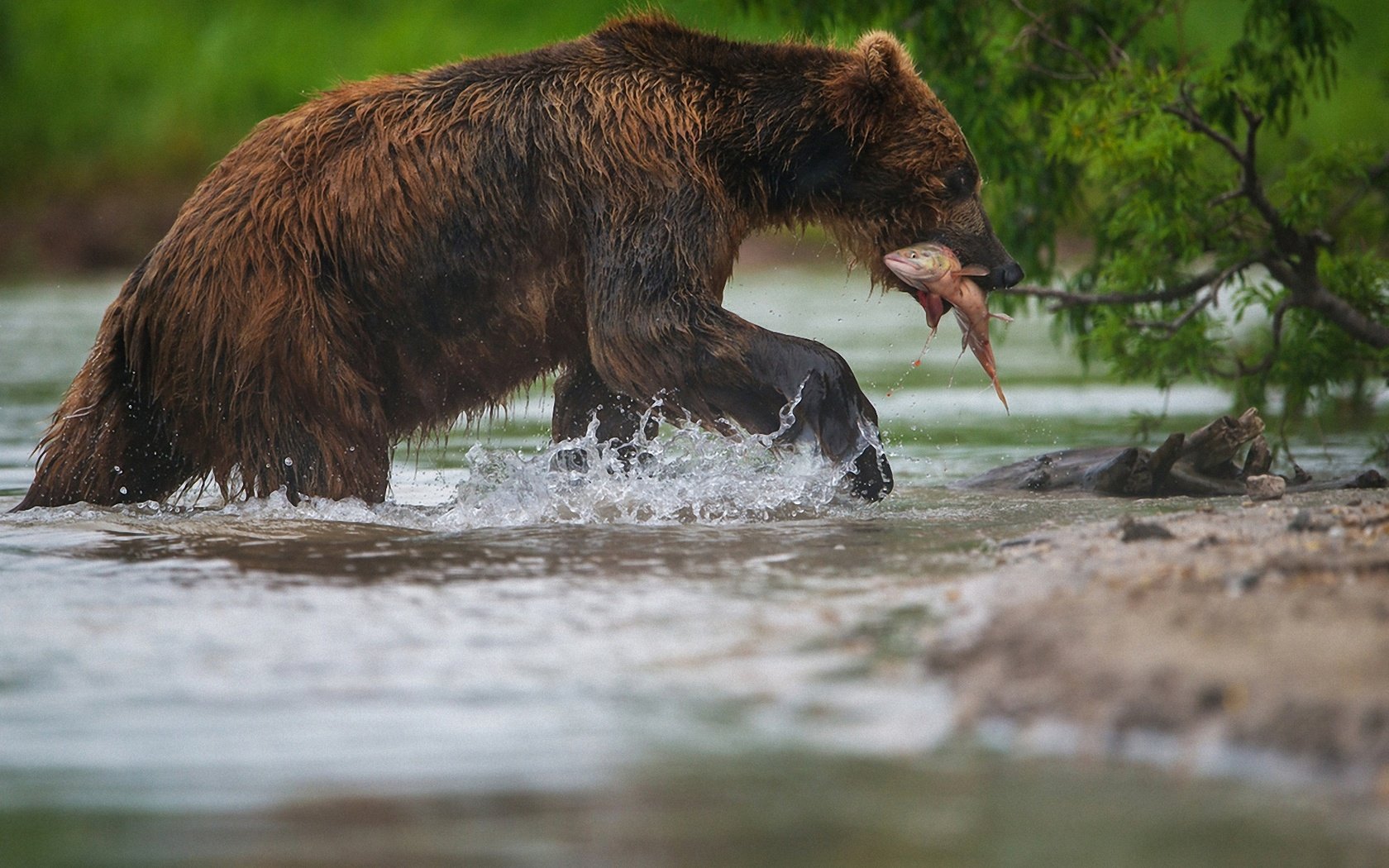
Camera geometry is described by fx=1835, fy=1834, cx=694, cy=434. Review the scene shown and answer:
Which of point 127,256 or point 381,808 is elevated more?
point 127,256

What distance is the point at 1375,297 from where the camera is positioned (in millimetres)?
7445

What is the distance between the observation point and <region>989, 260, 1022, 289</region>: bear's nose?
6219 mm

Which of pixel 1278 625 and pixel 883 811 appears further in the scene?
pixel 1278 625

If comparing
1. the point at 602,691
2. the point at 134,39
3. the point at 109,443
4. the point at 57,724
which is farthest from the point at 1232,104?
the point at 134,39

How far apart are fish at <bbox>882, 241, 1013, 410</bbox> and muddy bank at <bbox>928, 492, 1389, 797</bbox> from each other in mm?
2130

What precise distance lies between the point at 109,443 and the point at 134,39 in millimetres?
17558

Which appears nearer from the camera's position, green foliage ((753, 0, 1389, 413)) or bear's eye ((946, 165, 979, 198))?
bear's eye ((946, 165, 979, 198))

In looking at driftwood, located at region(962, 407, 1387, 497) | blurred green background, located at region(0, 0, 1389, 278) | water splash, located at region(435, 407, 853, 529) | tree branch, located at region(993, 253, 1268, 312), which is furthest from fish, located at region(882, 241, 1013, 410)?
blurred green background, located at region(0, 0, 1389, 278)

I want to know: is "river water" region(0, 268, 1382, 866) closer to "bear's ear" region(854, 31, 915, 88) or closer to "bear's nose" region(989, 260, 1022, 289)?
"bear's nose" region(989, 260, 1022, 289)

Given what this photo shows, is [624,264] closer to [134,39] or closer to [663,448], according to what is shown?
[663,448]

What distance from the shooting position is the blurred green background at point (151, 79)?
2034 centimetres

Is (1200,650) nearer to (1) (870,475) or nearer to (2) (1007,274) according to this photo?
(1) (870,475)

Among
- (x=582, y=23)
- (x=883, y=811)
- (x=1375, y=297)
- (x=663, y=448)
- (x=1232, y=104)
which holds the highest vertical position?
(x=582, y=23)

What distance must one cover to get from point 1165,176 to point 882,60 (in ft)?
5.79
